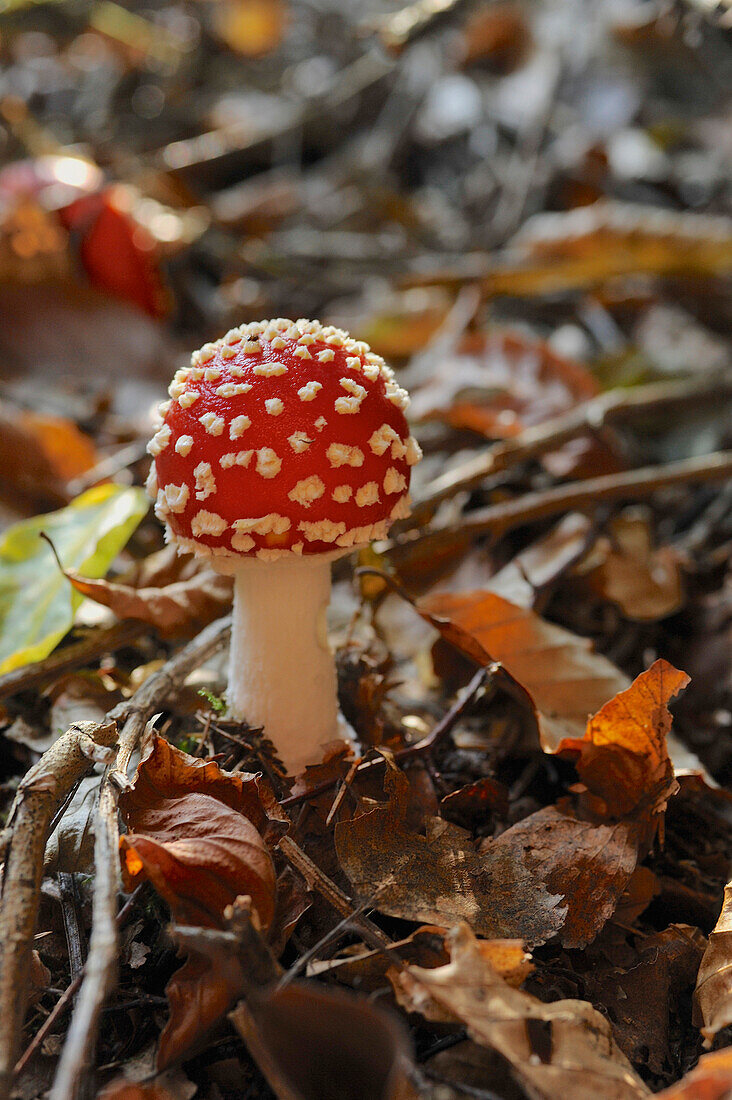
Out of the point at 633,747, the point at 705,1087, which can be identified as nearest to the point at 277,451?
the point at 633,747

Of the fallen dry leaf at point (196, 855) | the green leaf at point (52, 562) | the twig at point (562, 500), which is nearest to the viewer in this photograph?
the fallen dry leaf at point (196, 855)

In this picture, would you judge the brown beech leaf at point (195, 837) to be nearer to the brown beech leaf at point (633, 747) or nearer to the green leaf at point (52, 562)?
the green leaf at point (52, 562)

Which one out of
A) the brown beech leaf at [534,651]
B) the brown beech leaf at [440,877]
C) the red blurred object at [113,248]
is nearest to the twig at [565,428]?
the brown beech leaf at [534,651]

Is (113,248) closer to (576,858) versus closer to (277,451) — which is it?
(277,451)

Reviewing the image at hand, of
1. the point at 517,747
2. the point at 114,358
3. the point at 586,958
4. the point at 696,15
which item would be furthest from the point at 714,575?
the point at 114,358

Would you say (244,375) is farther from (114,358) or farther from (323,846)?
(114,358)
